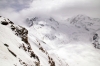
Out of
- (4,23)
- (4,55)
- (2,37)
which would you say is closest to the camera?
(4,55)

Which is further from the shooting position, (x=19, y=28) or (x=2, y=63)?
(x=19, y=28)

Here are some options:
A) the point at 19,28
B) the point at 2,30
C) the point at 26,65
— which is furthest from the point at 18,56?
Answer: the point at 19,28

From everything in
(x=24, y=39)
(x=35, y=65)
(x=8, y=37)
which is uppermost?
(x=8, y=37)

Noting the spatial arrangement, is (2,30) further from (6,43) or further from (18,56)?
(18,56)

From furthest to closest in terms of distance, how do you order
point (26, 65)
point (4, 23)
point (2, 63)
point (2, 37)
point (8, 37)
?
point (4, 23) < point (8, 37) < point (2, 37) < point (26, 65) < point (2, 63)

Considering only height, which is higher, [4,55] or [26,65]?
[4,55]

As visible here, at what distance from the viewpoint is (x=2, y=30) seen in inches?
1571

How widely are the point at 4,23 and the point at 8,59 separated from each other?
19.8 m

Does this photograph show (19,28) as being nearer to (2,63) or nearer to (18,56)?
(18,56)

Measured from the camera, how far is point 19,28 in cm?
4747

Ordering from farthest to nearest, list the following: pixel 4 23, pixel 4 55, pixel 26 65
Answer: pixel 4 23 → pixel 26 65 → pixel 4 55

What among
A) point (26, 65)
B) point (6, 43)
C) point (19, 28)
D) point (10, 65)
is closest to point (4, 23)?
point (19, 28)

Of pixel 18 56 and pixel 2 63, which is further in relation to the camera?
pixel 18 56

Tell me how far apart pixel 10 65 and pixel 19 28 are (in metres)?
22.3
